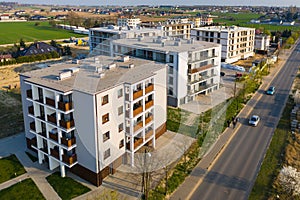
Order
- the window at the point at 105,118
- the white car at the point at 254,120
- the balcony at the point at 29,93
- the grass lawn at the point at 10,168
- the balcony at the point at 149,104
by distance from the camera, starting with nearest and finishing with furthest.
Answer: the window at the point at 105,118
the grass lawn at the point at 10,168
the balcony at the point at 29,93
the balcony at the point at 149,104
the white car at the point at 254,120

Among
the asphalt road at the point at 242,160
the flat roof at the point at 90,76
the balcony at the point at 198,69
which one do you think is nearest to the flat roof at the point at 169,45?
the balcony at the point at 198,69

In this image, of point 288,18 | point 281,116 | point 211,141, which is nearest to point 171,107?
point 211,141

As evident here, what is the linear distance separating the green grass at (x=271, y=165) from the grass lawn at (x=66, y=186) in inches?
437

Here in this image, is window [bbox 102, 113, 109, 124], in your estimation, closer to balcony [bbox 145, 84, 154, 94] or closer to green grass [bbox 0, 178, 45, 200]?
balcony [bbox 145, 84, 154, 94]

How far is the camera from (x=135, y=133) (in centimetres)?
2058

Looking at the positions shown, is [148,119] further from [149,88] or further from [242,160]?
[242,160]

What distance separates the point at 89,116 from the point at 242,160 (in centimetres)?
1243

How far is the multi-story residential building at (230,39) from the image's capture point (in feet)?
179

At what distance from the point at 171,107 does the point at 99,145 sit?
1567cm

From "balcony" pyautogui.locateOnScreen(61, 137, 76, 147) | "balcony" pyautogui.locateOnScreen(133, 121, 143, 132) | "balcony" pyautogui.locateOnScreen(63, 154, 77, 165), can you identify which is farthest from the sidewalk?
"balcony" pyautogui.locateOnScreen(61, 137, 76, 147)

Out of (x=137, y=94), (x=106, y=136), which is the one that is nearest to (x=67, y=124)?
(x=106, y=136)

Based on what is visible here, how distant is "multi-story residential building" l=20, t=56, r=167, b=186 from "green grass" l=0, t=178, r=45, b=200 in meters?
2.04

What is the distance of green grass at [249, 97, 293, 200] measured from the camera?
60.0 ft

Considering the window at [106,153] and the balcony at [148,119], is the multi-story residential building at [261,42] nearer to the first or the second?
the balcony at [148,119]
